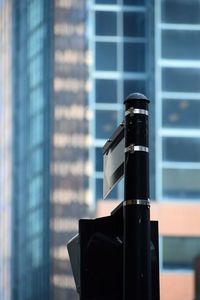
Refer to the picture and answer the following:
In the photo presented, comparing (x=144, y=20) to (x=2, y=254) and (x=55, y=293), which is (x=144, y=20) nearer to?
(x=55, y=293)

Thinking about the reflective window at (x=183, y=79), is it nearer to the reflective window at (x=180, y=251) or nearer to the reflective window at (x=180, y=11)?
the reflective window at (x=180, y=11)

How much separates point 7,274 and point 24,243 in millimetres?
14528

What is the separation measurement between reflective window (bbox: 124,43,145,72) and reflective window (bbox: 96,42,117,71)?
100cm

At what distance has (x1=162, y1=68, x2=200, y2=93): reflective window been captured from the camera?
256 feet

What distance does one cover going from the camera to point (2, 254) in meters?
113

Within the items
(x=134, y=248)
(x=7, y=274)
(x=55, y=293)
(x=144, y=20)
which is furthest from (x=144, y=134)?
(x=7, y=274)

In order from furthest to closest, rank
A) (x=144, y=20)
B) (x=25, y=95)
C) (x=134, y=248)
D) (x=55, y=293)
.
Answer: (x=25, y=95), (x=55, y=293), (x=144, y=20), (x=134, y=248)

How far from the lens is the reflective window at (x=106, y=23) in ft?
257

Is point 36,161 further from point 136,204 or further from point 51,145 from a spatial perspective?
point 136,204

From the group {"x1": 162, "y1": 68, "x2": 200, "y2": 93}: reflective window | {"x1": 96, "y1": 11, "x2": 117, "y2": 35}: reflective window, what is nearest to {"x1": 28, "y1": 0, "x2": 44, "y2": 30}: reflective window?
{"x1": 96, "y1": 11, "x2": 117, "y2": 35}: reflective window

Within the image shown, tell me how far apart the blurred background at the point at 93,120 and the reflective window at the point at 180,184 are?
99 millimetres

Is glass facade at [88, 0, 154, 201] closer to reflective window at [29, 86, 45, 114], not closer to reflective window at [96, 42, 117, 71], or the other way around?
reflective window at [96, 42, 117, 71]

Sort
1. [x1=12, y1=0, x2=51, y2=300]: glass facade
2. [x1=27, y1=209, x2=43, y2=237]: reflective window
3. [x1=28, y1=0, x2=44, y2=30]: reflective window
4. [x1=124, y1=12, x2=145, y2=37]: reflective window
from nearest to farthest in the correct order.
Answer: [x1=124, y1=12, x2=145, y2=37]: reflective window, [x1=27, y1=209, x2=43, y2=237]: reflective window, [x1=12, y1=0, x2=51, y2=300]: glass facade, [x1=28, y1=0, x2=44, y2=30]: reflective window

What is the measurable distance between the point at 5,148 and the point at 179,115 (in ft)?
119
